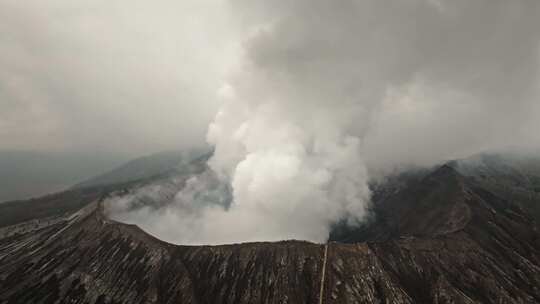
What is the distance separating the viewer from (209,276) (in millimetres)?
140250

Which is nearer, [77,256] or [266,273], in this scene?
[266,273]

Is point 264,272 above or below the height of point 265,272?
below

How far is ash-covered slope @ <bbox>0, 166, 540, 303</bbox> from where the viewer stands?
133 m

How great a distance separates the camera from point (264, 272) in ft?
461

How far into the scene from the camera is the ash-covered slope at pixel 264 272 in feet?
437

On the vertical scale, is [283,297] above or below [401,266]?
below

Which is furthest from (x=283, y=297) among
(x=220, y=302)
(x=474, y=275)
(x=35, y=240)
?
(x=35, y=240)

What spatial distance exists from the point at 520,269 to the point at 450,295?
6255cm

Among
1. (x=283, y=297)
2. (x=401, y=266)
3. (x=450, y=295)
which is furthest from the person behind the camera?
(x=401, y=266)

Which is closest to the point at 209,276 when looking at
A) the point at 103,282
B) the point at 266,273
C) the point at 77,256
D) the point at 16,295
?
the point at 266,273

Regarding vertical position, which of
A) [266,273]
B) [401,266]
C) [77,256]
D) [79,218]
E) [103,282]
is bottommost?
[103,282]

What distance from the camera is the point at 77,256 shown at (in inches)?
6191

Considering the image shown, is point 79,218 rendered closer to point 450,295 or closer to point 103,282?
point 103,282

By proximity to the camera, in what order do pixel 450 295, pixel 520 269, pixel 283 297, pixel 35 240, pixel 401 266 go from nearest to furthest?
pixel 283 297, pixel 450 295, pixel 401 266, pixel 520 269, pixel 35 240
